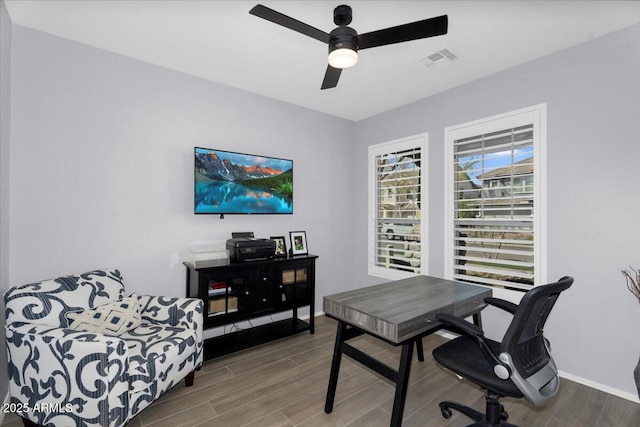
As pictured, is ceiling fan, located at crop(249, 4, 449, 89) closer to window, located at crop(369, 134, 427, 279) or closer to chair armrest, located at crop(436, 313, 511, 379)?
chair armrest, located at crop(436, 313, 511, 379)

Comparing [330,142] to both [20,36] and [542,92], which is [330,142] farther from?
[20,36]

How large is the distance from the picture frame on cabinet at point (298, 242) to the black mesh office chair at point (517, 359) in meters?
2.09

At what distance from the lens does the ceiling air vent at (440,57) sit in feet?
8.41

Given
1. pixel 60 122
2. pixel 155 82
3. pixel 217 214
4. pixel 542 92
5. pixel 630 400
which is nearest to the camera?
pixel 630 400

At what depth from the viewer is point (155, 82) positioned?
9.29 feet

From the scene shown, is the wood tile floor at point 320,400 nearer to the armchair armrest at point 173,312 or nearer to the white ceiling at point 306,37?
the armchair armrest at point 173,312

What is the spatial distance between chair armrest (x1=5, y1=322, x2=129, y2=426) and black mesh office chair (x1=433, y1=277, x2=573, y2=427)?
6.07 ft

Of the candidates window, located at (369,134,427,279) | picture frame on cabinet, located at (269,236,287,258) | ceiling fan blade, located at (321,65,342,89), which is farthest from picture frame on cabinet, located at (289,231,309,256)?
ceiling fan blade, located at (321,65,342,89)

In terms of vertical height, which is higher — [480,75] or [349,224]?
[480,75]

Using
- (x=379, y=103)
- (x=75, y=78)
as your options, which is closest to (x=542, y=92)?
(x=379, y=103)

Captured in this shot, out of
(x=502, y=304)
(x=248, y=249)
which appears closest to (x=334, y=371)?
(x=502, y=304)

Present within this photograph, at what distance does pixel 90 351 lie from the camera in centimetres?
163

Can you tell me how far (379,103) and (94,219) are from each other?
10.6 ft

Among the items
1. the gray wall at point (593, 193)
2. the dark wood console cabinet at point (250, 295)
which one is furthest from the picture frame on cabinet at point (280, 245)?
the gray wall at point (593, 193)
